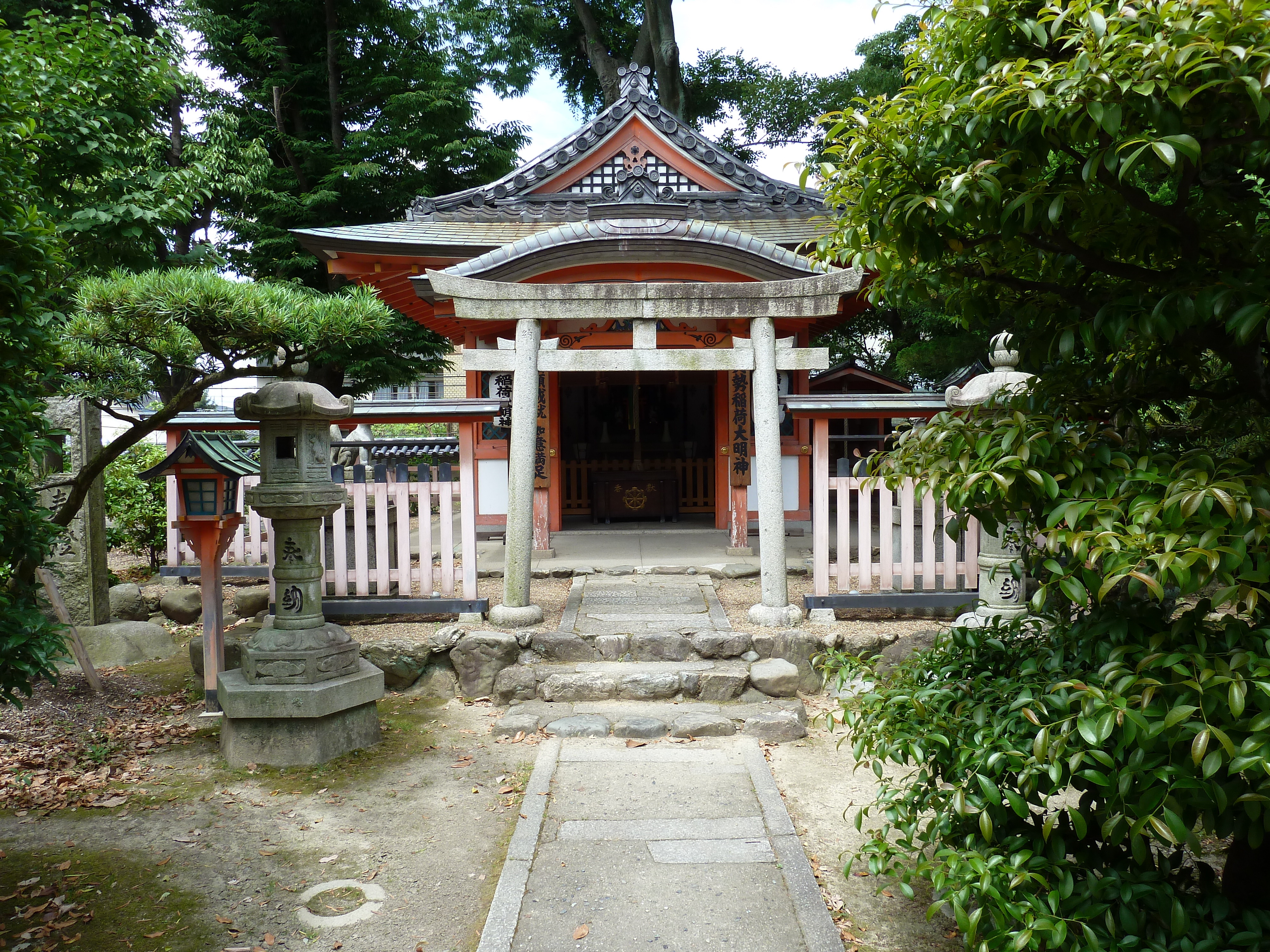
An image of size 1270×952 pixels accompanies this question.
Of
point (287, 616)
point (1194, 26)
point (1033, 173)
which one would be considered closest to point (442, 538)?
point (287, 616)

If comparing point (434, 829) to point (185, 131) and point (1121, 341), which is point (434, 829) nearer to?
point (1121, 341)

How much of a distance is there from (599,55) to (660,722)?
20.0m

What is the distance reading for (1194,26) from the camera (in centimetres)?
175

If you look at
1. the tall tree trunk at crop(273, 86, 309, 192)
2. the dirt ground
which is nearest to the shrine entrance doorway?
the dirt ground

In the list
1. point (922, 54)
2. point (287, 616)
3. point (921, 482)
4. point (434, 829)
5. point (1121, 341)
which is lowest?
point (434, 829)

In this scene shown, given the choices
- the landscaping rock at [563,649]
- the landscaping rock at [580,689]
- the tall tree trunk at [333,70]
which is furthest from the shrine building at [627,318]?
the tall tree trunk at [333,70]

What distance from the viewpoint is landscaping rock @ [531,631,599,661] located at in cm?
608

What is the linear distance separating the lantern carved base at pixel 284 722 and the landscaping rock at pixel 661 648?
2162 millimetres

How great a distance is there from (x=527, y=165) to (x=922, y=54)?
9.38m

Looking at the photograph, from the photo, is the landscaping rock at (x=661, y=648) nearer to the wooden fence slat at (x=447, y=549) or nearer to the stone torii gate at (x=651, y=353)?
the stone torii gate at (x=651, y=353)

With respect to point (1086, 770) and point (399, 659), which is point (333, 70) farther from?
point (1086, 770)

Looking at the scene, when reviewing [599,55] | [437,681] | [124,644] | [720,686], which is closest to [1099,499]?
[720,686]

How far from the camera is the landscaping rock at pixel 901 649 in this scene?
19.3 ft

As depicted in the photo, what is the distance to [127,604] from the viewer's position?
25.4 feet
